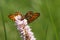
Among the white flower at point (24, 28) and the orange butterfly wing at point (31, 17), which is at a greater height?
the orange butterfly wing at point (31, 17)

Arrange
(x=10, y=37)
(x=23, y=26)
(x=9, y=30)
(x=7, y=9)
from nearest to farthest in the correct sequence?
(x=23, y=26) → (x=10, y=37) → (x=9, y=30) → (x=7, y=9)

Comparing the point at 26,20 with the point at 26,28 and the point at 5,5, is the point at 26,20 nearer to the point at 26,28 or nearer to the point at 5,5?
the point at 26,28

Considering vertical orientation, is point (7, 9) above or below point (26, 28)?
above

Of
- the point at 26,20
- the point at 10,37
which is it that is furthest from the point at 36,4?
the point at 26,20

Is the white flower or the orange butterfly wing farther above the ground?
the orange butterfly wing

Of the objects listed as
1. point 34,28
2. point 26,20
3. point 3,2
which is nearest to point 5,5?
point 3,2

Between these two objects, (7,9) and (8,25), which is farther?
(7,9)

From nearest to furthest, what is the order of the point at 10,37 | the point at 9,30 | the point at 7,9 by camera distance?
the point at 10,37
the point at 9,30
the point at 7,9

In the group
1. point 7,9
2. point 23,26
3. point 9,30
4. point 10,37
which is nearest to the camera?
point 23,26

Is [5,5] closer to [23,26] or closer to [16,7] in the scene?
[16,7]

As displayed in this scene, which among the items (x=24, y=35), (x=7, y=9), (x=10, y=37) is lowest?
(x=24, y=35)
